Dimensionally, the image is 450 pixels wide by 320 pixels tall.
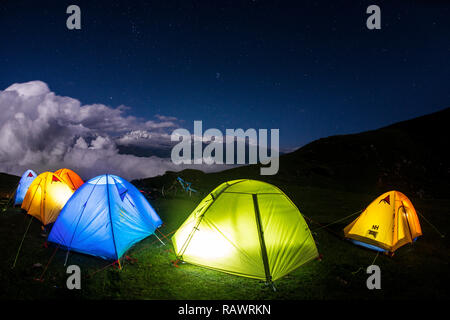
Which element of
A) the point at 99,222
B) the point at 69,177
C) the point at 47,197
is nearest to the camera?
the point at 99,222

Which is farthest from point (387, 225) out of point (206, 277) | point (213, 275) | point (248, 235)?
point (206, 277)

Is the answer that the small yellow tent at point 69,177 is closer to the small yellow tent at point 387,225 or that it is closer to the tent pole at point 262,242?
the tent pole at point 262,242

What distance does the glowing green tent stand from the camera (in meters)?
7.12

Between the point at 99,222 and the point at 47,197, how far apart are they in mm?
6257

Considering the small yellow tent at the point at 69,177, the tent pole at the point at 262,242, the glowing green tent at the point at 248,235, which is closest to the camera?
the tent pole at the point at 262,242

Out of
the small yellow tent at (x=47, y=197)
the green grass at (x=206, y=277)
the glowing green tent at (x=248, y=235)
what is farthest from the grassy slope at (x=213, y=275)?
the small yellow tent at (x=47, y=197)

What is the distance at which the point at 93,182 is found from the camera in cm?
888

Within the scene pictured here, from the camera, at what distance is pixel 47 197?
12.4m

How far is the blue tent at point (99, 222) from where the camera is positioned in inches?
319

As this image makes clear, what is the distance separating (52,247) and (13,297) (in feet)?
10.6

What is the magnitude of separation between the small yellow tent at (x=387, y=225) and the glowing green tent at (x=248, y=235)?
2.92m

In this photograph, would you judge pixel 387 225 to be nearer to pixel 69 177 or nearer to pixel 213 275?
pixel 213 275

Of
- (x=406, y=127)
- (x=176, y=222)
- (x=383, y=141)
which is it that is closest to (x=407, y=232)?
(x=176, y=222)
